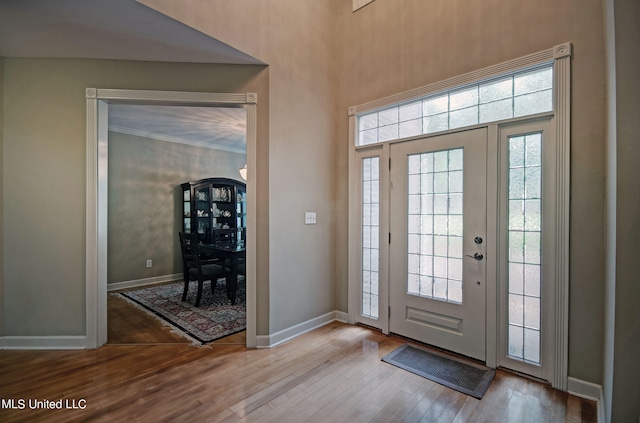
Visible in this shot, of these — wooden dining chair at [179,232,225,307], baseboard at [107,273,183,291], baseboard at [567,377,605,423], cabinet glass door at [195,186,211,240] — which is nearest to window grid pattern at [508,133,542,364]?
baseboard at [567,377,605,423]

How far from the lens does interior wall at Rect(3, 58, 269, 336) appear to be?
2658 millimetres

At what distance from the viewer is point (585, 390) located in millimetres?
1989

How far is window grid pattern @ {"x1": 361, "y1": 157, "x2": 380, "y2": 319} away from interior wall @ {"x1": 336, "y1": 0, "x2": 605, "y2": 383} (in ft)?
2.64

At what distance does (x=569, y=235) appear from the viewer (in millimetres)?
2049

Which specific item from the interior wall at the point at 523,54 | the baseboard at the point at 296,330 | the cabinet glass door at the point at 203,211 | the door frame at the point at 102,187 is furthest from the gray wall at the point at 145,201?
the interior wall at the point at 523,54

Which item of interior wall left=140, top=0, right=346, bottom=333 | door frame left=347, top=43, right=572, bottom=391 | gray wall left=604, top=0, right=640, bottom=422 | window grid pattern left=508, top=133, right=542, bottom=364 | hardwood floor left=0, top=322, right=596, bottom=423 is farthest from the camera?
interior wall left=140, top=0, right=346, bottom=333

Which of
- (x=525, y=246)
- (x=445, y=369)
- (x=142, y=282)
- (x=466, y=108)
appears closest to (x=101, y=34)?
(x=466, y=108)

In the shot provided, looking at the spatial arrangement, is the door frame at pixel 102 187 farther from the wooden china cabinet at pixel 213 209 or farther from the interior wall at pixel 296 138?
the wooden china cabinet at pixel 213 209

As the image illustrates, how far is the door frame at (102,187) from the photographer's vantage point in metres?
2.68

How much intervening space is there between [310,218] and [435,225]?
1270 millimetres

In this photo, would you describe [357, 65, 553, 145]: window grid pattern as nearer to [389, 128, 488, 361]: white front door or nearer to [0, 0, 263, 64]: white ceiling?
[389, 128, 488, 361]: white front door

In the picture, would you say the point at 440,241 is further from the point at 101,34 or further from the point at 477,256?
the point at 101,34

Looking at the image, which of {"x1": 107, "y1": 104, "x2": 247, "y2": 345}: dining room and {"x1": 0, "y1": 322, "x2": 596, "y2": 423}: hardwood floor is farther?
{"x1": 107, "y1": 104, "x2": 247, "y2": 345}: dining room

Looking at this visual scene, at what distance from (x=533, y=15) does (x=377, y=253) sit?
93.8 inches
